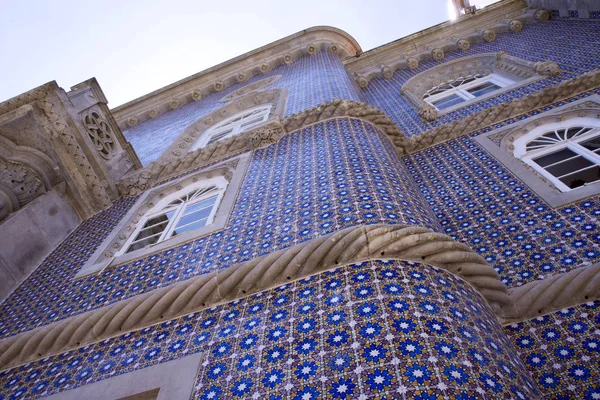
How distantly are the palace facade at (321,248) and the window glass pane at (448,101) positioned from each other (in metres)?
0.05

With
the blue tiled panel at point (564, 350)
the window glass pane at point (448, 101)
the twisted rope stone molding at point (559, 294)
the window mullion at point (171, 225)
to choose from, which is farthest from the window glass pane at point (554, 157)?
the window mullion at point (171, 225)

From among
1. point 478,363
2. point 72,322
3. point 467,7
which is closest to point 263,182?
point 72,322

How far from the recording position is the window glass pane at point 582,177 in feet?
13.4

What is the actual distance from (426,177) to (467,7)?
10.1 meters

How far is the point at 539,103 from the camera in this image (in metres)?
5.64

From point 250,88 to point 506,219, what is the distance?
8004 millimetres

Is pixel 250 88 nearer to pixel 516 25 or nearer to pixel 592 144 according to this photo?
pixel 516 25

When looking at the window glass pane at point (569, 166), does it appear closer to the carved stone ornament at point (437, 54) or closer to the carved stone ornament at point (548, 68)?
the carved stone ornament at point (548, 68)

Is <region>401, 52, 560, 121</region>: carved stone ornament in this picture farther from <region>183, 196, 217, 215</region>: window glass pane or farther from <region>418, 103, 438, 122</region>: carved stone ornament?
<region>183, 196, 217, 215</region>: window glass pane

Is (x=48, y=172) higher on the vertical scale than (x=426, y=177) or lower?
higher

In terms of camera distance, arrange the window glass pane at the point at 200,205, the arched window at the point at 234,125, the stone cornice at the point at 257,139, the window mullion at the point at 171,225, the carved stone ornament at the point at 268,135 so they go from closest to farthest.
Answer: the window mullion at the point at 171,225 → the window glass pane at the point at 200,205 → the stone cornice at the point at 257,139 → the carved stone ornament at the point at 268,135 → the arched window at the point at 234,125

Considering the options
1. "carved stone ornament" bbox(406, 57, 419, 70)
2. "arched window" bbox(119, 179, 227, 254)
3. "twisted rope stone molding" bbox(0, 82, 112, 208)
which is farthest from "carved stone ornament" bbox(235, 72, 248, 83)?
"arched window" bbox(119, 179, 227, 254)

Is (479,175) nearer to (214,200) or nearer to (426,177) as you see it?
(426,177)

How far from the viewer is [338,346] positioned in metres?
2.27
